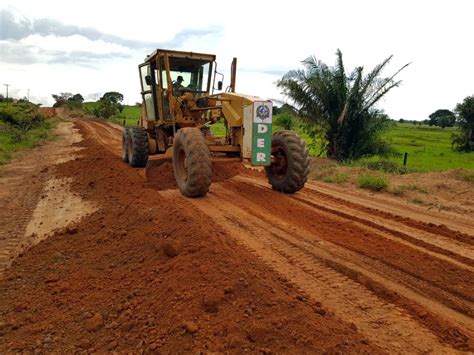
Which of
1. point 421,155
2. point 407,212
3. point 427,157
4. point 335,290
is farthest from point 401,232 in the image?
point 421,155

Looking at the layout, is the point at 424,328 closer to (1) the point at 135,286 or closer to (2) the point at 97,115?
(1) the point at 135,286

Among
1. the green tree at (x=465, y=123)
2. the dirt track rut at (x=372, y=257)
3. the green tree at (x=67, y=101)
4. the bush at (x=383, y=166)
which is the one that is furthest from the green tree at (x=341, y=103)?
the green tree at (x=67, y=101)

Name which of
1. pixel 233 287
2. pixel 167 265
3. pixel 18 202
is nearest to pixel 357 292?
pixel 233 287

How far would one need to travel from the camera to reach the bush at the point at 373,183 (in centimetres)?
902

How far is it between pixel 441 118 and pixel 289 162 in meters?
73.4

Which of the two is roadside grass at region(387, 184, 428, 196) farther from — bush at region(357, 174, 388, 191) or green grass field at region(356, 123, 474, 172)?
green grass field at region(356, 123, 474, 172)

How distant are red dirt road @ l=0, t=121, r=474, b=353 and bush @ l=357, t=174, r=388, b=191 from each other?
2532 mm

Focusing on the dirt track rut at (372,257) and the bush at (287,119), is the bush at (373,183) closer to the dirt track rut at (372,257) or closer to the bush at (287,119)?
the dirt track rut at (372,257)

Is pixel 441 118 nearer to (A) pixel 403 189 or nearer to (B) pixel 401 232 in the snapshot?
(A) pixel 403 189

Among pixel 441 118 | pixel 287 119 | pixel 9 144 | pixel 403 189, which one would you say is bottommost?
pixel 9 144

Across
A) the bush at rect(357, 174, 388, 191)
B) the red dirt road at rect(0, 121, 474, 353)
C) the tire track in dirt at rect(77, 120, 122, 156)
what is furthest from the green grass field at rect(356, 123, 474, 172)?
the tire track in dirt at rect(77, 120, 122, 156)

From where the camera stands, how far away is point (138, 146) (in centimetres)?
1007

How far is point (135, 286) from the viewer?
3.79 meters

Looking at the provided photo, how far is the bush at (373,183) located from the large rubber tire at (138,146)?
17.4ft
